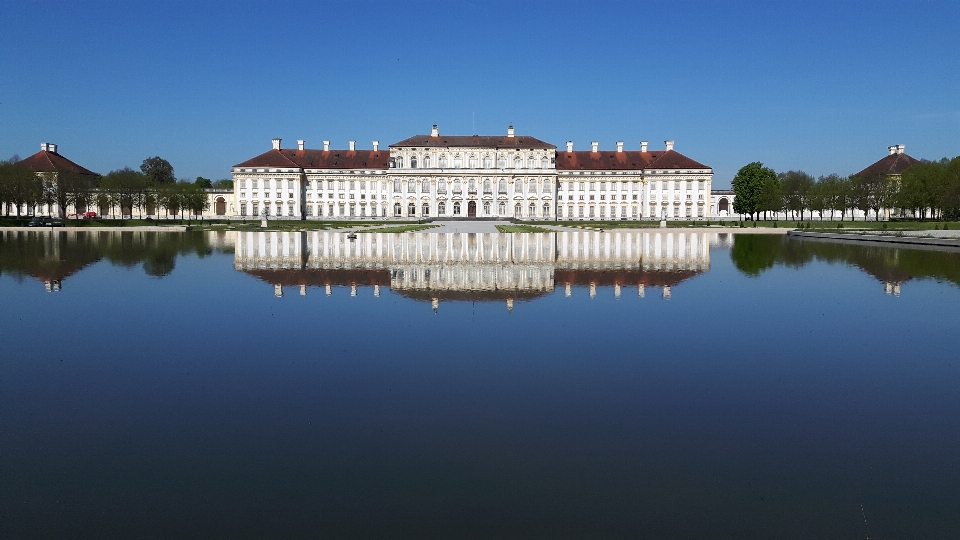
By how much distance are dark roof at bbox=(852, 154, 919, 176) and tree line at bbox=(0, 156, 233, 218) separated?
67.4m

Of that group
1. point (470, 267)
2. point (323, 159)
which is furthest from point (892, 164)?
point (470, 267)

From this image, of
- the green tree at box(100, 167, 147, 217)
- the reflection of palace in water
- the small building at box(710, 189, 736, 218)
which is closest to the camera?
the reflection of palace in water

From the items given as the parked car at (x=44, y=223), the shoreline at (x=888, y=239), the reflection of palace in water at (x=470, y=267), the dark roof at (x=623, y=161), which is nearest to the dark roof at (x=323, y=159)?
the dark roof at (x=623, y=161)

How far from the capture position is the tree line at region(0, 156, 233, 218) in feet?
165

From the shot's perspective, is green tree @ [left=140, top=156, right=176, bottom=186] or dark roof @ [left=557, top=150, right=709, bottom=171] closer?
dark roof @ [left=557, top=150, right=709, bottom=171]

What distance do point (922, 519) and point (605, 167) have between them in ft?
243

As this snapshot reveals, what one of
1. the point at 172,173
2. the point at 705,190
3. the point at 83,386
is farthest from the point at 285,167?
the point at 83,386

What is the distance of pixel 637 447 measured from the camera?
17.0 ft

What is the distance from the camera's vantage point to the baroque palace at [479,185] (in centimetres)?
7456

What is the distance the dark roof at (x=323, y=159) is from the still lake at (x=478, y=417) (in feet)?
211

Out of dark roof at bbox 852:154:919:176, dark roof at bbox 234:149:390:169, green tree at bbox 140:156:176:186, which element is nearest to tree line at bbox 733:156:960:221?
dark roof at bbox 852:154:919:176

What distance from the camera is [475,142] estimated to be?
75.4m

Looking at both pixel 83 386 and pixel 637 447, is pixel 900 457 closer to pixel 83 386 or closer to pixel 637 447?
pixel 637 447

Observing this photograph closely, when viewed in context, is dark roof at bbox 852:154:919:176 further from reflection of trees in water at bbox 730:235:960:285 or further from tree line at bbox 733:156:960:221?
reflection of trees in water at bbox 730:235:960:285
